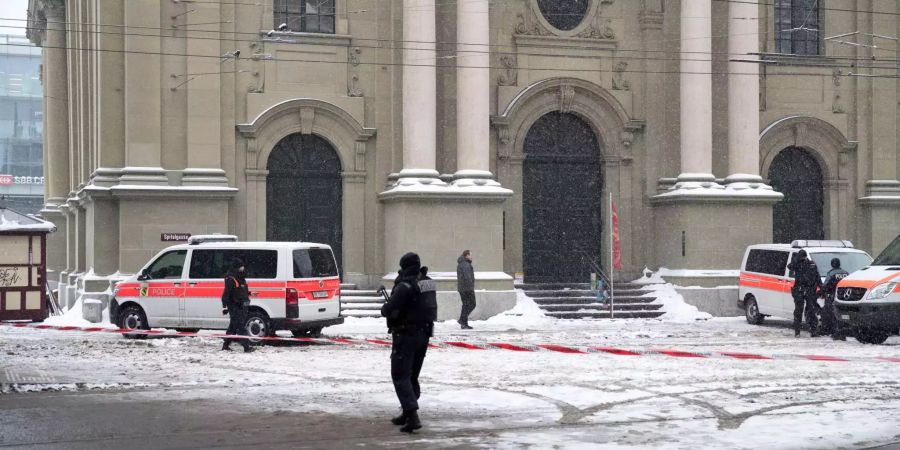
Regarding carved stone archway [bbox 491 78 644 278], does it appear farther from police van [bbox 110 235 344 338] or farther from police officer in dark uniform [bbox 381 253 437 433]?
police officer in dark uniform [bbox 381 253 437 433]

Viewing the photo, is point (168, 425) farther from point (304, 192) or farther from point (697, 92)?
point (697, 92)

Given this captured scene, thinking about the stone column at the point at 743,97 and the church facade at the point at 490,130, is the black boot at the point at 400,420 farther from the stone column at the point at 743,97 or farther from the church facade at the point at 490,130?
the stone column at the point at 743,97

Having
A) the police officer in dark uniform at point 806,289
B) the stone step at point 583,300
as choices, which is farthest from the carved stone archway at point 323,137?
the police officer in dark uniform at point 806,289

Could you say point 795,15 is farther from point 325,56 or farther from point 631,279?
point 325,56

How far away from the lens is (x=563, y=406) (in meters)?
12.9

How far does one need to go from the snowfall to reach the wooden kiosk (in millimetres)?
576

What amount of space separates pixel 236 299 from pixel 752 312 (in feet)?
42.0

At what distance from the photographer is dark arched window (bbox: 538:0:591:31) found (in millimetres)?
31797

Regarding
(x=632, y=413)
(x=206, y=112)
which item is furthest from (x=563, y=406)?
(x=206, y=112)

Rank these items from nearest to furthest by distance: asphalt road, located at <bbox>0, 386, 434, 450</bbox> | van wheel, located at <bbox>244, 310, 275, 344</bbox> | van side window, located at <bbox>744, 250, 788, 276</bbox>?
asphalt road, located at <bbox>0, 386, 434, 450</bbox> < van wheel, located at <bbox>244, 310, 275, 344</bbox> < van side window, located at <bbox>744, 250, 788, 276</bbox>

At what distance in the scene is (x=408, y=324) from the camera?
1155 centimetres

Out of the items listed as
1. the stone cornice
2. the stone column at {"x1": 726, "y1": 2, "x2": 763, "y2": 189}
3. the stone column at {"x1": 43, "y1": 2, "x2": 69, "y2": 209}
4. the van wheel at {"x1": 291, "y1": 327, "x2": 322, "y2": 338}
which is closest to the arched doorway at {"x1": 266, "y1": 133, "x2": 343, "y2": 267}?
the van wheel at {"x1": 291, "y1": 327, "x2": 322, "y2": 338}

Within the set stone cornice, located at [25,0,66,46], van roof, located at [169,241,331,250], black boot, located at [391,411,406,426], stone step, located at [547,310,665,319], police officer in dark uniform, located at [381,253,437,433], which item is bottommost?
stone step, located at [547,310,665,319]

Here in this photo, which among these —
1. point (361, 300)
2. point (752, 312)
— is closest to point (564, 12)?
point (361, 300)
